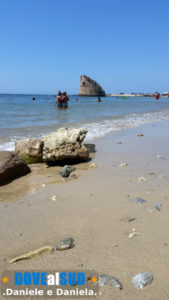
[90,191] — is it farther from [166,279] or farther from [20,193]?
[166,279]

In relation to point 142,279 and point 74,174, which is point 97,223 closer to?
point 142,279

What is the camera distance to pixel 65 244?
2.12 meters

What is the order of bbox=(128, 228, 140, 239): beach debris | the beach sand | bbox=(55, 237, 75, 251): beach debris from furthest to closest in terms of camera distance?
bbox=(128, 228, 140, 239): beach debris < bbox=(55, 237, 75, 251): beach debris < the beach sand

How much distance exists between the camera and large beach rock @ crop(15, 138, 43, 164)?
5035 millimetres

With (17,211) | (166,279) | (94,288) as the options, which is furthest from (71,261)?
(17,211)

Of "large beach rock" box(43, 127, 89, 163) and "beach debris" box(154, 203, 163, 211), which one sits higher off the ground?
"large beach rock" box(43, 127, 89, 163)

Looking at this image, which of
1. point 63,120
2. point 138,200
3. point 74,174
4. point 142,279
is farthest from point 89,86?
point 142,279

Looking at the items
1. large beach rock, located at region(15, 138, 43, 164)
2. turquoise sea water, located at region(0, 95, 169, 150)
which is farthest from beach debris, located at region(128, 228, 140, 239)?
turquoise sea water, located at region(0, 95, 169, 150)

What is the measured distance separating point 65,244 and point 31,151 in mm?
3207

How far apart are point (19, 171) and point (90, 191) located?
4.99 ft

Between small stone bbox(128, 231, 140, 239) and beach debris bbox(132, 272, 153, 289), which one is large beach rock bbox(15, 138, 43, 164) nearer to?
small stone bbox(128, 231, 140, 239)

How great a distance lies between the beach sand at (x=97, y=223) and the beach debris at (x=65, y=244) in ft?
0.16

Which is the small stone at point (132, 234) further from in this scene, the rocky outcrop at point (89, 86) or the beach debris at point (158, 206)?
the rocky outcrop at point (89, 86)

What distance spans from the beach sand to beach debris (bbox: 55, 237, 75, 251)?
0.16ft
